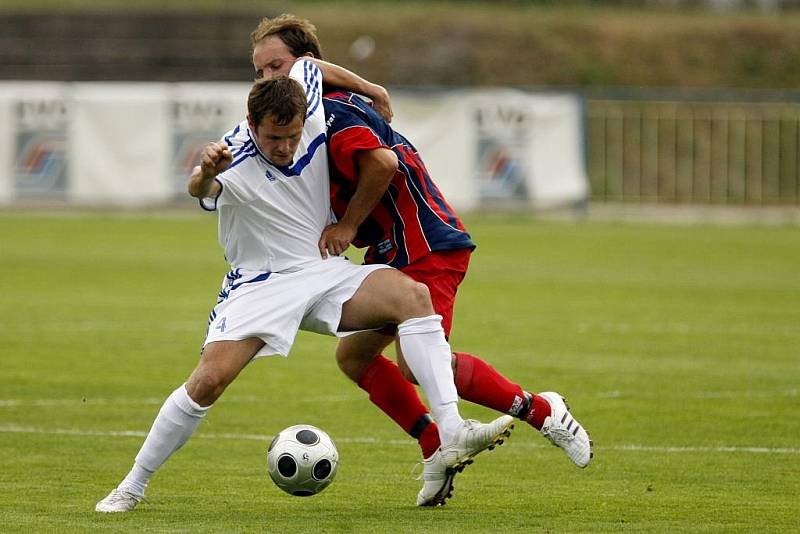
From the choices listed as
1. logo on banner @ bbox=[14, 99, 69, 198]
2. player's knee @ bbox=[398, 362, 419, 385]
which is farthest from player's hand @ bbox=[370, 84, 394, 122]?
logo on banner @ bbox=[14, 99, 69, 198]

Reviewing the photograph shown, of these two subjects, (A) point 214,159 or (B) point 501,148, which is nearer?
(A) point 214,159

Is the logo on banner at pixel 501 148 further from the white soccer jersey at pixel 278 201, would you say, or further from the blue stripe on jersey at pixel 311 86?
the white soccer jersey at pixel 278 201

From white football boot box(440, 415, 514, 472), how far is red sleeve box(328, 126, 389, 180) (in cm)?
125

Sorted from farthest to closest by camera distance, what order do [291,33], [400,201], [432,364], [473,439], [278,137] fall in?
[291,33], [400,201], [432,364], [473,439], [278,137]

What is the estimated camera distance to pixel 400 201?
684 centimetres

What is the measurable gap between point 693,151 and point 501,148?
6066mm

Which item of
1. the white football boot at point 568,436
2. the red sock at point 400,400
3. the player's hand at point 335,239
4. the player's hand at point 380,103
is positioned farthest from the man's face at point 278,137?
the white football boot at point 568,436

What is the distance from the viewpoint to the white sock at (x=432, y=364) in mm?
6535

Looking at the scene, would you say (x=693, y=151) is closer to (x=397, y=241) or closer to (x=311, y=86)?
(x=397, y=241)

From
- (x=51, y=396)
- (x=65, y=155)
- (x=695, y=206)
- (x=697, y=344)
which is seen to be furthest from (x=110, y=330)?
(x=695, y=206)

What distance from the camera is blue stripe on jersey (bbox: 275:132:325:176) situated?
6551 mm

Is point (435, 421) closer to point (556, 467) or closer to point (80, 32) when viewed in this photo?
point (556, 467)

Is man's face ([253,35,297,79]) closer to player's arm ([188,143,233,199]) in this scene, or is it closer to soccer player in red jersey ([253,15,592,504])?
soccer player in red jersey ([253,15,592,504])

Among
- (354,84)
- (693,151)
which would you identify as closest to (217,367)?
(354,84)
